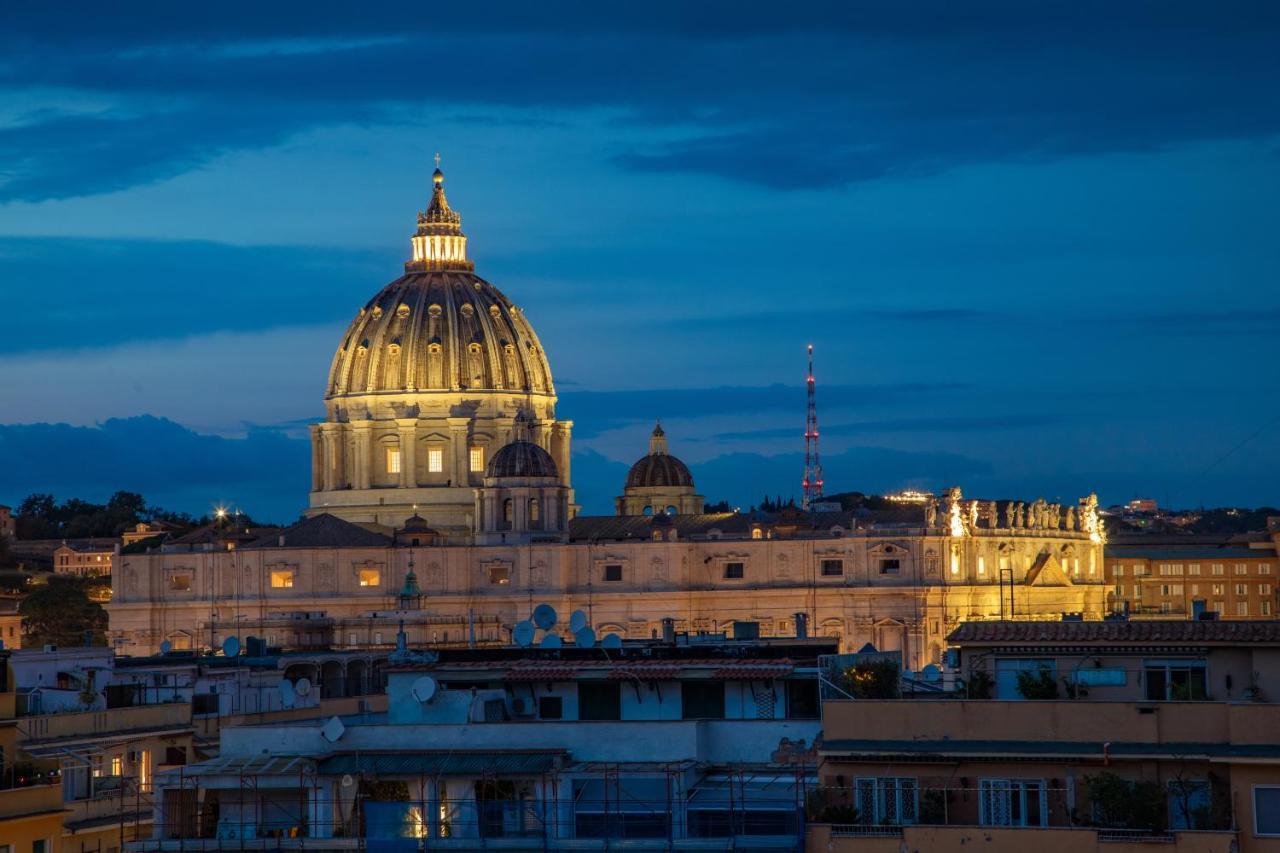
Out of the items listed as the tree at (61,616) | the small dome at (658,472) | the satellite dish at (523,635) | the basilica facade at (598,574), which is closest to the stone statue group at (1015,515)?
the basilica facade at (598,574)

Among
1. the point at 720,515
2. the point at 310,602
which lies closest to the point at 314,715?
the point at 310,602

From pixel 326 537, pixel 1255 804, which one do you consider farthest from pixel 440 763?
pixel 326 537

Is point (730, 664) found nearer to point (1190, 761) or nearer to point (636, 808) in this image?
point (636, 808)

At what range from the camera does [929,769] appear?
118 feet

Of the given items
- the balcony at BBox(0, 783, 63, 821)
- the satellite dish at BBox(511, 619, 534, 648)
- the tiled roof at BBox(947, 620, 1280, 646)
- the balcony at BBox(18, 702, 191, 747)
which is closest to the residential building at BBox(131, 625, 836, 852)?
the balcony at BBox(0, 783, 63, 821)

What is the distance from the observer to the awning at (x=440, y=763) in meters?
39.3

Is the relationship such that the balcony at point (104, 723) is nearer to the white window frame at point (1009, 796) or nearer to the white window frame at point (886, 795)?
the white window frame at point (886, 795)

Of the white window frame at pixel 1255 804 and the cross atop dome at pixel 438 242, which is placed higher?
the cross atop dome at pixel 438 242

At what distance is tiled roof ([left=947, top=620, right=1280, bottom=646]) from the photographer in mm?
36906

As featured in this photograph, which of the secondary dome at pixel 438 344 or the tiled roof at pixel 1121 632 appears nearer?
the tiled roof at pixel 1121 632

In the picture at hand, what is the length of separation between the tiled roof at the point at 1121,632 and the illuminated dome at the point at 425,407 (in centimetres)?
13617

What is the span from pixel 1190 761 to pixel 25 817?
14617mm

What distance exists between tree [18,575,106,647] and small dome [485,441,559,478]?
865 inches

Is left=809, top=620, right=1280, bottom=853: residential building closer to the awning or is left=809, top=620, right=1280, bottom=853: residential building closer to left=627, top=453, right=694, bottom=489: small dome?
the awning
